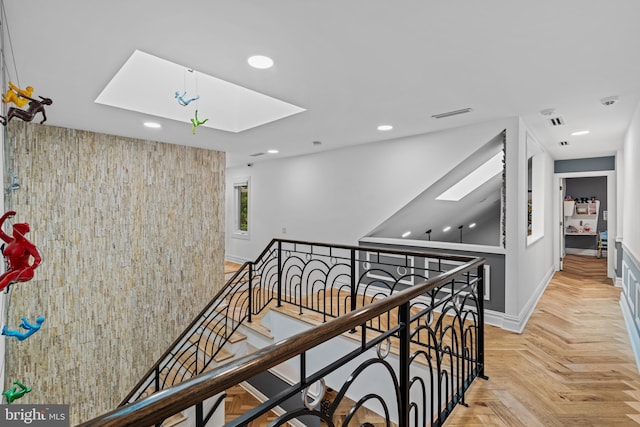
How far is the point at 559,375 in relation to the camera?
8.41ft

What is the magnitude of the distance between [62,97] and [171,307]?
2.88 metres

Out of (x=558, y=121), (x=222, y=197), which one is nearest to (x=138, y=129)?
(x=222, y=197)

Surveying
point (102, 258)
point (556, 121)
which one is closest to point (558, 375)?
point (556, 121)

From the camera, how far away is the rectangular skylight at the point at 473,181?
4.70 meters

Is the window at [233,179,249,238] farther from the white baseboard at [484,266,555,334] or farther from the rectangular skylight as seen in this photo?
the white baseboard at [484,266,555,334]

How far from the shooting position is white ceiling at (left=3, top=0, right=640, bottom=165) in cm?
166

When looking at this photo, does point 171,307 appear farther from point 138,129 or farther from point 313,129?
point 313,129

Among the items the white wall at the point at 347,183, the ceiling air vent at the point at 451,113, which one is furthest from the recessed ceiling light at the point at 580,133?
the ceiling air vent at the point at 451,113

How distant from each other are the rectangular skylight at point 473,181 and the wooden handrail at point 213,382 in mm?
4216

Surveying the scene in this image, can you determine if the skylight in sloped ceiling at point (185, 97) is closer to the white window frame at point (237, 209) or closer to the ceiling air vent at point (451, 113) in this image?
the ceiling air vent at point (451, 113)

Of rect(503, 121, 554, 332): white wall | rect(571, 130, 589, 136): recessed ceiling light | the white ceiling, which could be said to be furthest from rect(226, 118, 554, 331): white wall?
rect(571, 130, 589, 136): recessed ceiling light

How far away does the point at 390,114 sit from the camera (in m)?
3.42

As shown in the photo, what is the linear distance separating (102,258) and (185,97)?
227cm

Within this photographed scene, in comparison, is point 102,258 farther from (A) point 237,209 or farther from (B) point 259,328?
(A) point 237,209
